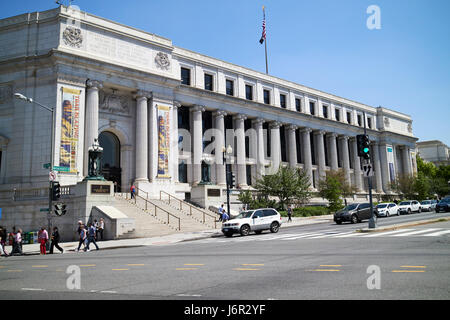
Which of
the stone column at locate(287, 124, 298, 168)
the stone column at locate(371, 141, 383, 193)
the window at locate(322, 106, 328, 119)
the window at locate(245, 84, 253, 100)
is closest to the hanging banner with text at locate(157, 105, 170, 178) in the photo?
the window at locate(245, 84, 253, 100)

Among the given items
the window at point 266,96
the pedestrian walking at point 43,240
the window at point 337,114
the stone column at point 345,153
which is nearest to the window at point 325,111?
the window at point 337,114

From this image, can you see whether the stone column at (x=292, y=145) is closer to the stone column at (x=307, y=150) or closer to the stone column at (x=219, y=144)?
the stone column at (x=307, y=150)

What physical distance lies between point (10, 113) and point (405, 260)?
121 feet

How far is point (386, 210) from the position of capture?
39.1 metres

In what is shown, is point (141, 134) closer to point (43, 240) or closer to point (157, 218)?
point (157, 218)

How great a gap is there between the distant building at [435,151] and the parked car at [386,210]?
102 meters

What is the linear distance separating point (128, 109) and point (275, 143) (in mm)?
22424

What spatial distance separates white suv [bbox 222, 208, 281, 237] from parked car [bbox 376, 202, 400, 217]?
17.4 meters

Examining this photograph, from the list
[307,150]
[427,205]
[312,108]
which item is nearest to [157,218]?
[307,150]

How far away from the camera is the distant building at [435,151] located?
127875 mm

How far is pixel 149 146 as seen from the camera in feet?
129

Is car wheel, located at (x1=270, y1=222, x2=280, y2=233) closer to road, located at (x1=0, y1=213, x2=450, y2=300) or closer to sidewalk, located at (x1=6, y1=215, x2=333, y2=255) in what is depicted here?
sidewalk, located at (x1=6, y1=215, x2=333, y2=255)

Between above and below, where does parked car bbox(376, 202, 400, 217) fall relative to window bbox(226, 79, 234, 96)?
below

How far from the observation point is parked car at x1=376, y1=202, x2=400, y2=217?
3848 centimetres
